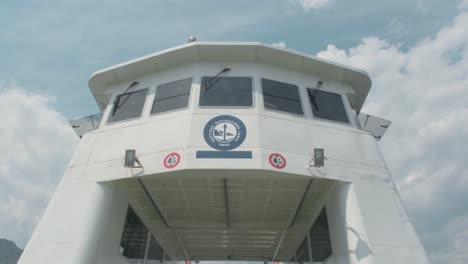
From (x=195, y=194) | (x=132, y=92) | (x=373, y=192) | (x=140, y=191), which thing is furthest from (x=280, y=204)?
(x=132, y=92)

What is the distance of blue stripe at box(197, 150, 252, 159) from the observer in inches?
247

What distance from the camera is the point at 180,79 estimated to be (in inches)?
310

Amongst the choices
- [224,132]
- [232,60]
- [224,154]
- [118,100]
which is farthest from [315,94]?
[118,100]

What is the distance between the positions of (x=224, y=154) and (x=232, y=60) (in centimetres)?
262

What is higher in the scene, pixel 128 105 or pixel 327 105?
pixel 128 105

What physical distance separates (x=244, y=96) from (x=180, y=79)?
1582 millimetres

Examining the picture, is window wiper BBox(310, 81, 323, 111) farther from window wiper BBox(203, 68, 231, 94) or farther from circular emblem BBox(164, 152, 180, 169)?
circular emblem BBox(164, 152, 180, 169)

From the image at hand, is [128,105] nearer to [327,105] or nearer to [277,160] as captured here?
[277,160]

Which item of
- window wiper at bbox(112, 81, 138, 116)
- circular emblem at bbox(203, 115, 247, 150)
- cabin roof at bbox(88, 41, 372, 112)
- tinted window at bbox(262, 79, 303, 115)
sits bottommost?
circular emblem at bbox(203, 115, 247, 150)

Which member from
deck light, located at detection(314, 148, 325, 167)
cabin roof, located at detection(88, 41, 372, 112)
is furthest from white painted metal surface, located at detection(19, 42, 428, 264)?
deck light, located at detection(314, 148, 325, 167)

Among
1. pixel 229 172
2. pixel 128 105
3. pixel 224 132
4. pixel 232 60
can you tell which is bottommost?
pixel 229 172

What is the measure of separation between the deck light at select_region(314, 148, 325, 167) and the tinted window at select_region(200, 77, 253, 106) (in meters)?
1.68

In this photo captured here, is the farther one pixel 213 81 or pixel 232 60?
pixel 232 60

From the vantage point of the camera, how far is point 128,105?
8000mm
